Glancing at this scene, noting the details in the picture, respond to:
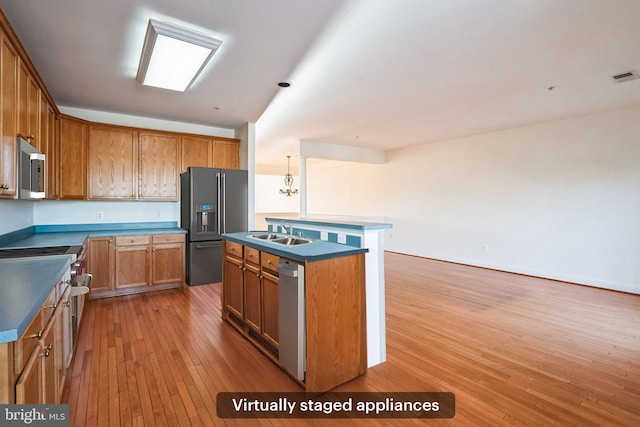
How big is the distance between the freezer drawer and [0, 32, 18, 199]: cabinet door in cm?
244

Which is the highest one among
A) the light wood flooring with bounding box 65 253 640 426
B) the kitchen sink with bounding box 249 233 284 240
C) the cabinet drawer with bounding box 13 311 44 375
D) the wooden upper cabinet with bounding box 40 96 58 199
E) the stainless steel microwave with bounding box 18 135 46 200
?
the wooden upper cabinet with bounding box 40 96 58 199

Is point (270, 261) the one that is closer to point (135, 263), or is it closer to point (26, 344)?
point (26, 344)

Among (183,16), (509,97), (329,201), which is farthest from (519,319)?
(329,201)

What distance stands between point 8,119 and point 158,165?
8.72 ft

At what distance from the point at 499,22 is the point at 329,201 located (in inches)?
325

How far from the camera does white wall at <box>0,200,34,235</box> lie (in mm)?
2967

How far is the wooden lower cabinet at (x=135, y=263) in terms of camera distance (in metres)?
4.05

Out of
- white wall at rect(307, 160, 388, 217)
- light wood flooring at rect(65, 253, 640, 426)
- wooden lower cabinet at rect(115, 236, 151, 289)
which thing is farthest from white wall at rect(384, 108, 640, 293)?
wooden lower cabinet at rect(115, 236, 151, 289)

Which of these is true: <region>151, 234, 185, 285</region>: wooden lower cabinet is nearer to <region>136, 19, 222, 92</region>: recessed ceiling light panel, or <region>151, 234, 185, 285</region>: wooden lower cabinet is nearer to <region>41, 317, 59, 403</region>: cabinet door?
<region>136, 19, 222, 92</region>: recessed ceiling light panel

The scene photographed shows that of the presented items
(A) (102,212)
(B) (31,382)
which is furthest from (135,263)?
(B) (31,382)

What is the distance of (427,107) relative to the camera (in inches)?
177

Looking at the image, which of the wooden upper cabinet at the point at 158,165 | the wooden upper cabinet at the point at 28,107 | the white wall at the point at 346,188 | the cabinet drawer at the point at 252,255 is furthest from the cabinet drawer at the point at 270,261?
the white wall at the point at 346,188

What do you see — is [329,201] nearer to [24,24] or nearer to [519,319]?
[519,319]

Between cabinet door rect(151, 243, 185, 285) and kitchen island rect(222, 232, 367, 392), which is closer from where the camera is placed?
kitchen island rect(222, 232, 367, 392)
